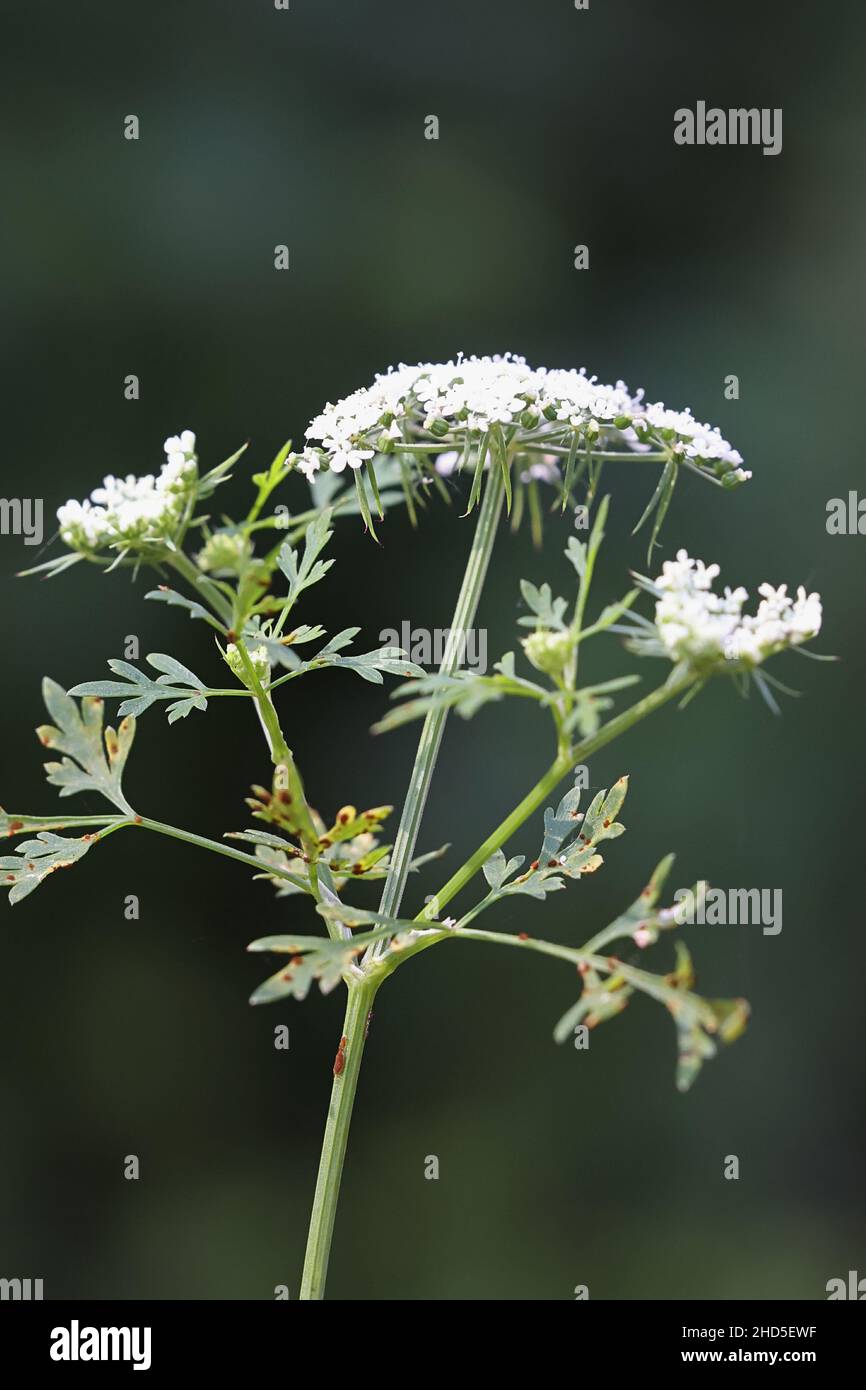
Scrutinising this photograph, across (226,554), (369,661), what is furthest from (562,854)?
(226,554)

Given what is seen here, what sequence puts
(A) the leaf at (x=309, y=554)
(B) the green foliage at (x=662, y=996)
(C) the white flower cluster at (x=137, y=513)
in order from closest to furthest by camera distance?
1. (B) the green foliage at (x=662, y=996)
2. (C) the white flower cluster at (x=137, y=513)
3. (A) the leaf at (x=309, y=554)

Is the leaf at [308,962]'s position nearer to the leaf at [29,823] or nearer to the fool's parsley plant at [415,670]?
the fool's parsley plant at [415,670]

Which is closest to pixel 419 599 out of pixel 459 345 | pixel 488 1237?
pixel 459 345

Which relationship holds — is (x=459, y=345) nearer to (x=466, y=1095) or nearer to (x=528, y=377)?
(x=466, y=1095)

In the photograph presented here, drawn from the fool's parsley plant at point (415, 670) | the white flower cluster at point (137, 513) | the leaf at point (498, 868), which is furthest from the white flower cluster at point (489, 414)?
the leaf at point (498, 868)

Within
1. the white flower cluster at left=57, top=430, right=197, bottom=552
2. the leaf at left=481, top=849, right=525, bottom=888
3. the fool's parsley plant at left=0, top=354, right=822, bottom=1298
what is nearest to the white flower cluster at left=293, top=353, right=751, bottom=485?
the fool's parsley plant at left=0, top=354, right=822, bottom=1298

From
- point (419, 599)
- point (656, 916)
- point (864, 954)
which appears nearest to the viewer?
point (656, 916)
